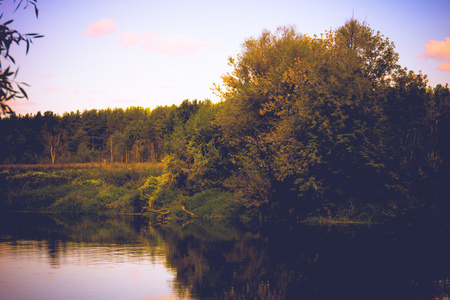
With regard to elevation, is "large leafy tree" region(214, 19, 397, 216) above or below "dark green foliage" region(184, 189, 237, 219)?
above

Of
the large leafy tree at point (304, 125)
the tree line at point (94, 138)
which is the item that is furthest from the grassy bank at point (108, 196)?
the tree line at point (94, 138)

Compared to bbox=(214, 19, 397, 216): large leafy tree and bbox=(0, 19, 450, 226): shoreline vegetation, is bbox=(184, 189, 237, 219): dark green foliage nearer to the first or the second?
bbox=(0, 19, 450, 226): shoreline vegetation

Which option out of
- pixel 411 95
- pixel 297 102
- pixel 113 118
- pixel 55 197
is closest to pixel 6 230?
pixel 55 197

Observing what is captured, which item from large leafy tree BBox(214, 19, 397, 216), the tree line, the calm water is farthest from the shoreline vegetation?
the tree line

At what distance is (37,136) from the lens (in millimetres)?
111125

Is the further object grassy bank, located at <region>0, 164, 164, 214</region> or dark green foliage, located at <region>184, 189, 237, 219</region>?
grassy bank, located at <region>0, 164, 164, 214</region>

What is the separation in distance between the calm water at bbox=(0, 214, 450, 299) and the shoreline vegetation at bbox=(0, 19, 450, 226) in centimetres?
329

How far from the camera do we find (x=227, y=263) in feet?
59.2

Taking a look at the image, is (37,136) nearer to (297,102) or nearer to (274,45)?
(274,45)

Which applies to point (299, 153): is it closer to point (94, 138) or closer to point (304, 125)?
point (304, 125)

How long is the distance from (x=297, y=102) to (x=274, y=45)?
1043 cm

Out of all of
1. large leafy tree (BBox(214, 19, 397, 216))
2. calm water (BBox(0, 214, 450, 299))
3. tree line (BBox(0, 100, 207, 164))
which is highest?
tree line (BBox(0, 100, 207, 164))

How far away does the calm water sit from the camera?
1336 cm

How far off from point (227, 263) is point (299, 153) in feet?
46.4
